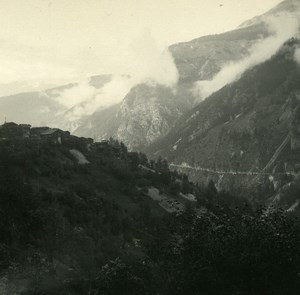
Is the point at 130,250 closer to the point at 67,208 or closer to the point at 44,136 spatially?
the point at 67,208

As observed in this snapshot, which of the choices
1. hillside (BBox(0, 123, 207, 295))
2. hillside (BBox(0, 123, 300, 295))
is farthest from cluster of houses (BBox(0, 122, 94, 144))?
hillside (BBox(0, 123, 300, 295))

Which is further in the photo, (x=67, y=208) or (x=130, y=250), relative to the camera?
(x=67, y=208)

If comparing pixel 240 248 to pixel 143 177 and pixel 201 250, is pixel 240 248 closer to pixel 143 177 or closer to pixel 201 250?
A: pixel 201 250

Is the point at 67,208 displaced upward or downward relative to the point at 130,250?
upward

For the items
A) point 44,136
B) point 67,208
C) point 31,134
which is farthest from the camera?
point 31,134

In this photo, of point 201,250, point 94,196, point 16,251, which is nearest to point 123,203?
point 94,196

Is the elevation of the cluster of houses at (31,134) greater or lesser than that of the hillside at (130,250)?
greater

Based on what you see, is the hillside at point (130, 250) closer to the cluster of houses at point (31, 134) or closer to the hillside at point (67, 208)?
the hillside at point (67, 208)

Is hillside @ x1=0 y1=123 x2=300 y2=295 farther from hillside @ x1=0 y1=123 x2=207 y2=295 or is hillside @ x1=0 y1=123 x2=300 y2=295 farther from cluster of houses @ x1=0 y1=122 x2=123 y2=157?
cluster of houses @ x1=0 y1=122 x2=123 y2=157

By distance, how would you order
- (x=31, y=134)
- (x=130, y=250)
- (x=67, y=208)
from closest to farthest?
(x=130, y=250), (x=67, y=208), (x=31, y=134)

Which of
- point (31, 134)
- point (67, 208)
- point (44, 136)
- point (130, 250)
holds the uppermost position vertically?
point (31, 134)

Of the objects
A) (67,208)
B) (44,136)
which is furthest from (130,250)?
(44,136)

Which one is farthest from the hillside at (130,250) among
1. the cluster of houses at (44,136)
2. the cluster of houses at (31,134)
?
the cluster of houses at (31,134)
